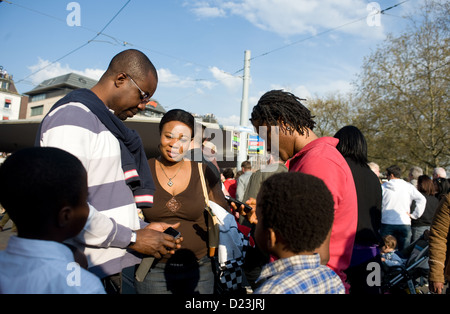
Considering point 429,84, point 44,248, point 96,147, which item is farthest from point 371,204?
point 429,84

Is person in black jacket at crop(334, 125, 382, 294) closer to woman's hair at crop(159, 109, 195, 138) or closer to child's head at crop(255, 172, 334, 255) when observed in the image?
child's head at crop(255, 172, 334, 255)

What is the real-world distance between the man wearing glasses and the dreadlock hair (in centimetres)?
77

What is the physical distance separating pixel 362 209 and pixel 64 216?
2.12m

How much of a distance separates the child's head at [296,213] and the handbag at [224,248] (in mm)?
1179

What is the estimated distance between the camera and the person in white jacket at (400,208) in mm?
5887

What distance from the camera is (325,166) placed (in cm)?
170

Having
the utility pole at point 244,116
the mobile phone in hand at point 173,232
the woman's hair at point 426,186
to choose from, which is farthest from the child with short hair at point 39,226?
the utility pole at point 244,116

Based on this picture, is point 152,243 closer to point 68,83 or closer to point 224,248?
point 224,248

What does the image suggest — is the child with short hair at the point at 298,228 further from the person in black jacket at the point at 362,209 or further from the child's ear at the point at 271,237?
the person in black jacket at the point at 362,209

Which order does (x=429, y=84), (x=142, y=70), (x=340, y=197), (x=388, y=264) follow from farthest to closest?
(x=429, y=84)
(x=388, y=264)
(x=142, y=70)
(x=340, y=197)
